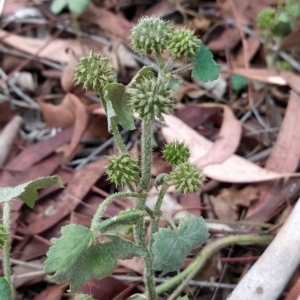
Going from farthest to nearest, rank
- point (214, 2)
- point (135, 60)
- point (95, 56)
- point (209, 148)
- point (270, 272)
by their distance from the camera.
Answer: point (214, 2) → point (135, 60) → point (209, 148) → point (270, 272) → point (95, 56)

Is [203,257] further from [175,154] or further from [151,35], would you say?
[151,35]

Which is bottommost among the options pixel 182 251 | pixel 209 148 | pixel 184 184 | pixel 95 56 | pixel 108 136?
pixel 108 136

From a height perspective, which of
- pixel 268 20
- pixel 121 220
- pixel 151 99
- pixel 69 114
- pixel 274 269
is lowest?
pixel 69 114

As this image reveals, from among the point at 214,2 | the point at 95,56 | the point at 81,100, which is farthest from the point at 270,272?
the point at 214,2

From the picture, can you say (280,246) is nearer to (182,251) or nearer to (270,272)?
(270,272)

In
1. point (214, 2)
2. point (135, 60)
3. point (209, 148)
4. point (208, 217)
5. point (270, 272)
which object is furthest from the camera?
point (214, 2)

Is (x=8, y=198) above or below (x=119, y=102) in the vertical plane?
below

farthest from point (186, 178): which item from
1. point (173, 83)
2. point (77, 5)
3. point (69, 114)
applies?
point (77, 5)
